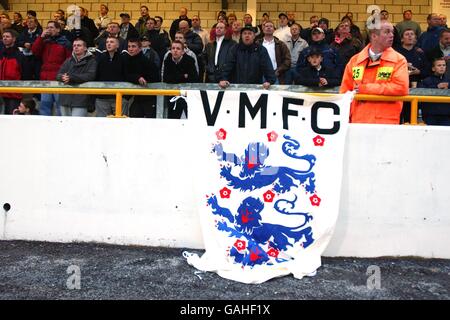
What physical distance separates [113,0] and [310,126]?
43.8ft

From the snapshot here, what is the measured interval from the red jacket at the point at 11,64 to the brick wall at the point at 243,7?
25.3 feet

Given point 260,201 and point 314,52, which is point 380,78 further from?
point 314,52

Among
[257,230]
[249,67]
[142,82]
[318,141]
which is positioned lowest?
[257,230]

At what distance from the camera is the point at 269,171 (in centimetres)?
545

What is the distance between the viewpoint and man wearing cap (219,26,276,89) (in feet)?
27.5

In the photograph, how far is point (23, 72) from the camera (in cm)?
978

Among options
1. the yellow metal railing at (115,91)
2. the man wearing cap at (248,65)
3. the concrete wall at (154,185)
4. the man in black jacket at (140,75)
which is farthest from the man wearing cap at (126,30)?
the concrete wall at (154,185)

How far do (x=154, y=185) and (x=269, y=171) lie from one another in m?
1.24

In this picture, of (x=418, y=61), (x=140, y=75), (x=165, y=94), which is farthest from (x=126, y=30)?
(x=165, y=94)

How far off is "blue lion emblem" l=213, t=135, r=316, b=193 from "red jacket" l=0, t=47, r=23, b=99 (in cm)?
567

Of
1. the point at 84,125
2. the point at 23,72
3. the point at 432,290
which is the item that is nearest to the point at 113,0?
the point at 23,72

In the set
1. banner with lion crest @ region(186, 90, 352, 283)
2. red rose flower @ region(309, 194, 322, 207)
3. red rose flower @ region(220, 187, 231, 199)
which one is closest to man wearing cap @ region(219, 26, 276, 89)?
banner with lion crest @ region(186, 90, 352, 283)

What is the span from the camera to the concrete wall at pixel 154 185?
5.55m

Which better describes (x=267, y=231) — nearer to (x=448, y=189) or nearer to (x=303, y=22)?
(x=448, y=189)
